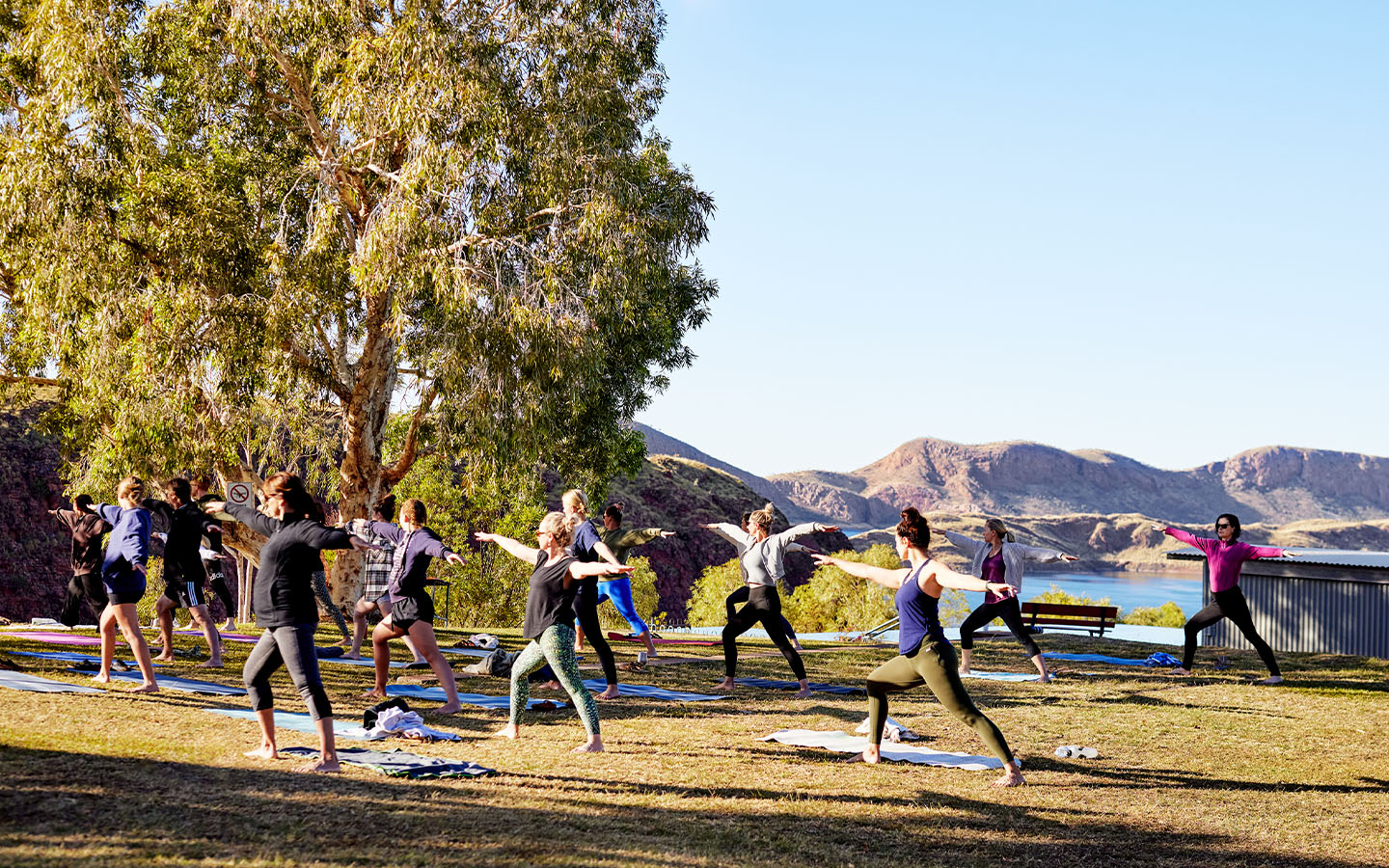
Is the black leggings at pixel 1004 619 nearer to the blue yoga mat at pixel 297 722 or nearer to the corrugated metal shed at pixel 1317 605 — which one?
the blue yoga mat at pixel 297 722

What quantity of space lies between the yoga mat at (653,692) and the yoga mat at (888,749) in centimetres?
223

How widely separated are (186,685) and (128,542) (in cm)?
178

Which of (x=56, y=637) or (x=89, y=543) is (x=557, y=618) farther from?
(x=56, y=637)

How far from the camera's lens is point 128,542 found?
9.23 metres

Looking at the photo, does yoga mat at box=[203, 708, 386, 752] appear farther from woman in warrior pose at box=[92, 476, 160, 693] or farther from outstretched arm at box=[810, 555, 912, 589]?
outstretched arm at box=[810, 555, 912, 589]

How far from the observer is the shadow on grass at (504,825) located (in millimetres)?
5043

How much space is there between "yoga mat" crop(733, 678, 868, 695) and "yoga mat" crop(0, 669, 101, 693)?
6678mm

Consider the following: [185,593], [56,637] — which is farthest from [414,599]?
[56,637]

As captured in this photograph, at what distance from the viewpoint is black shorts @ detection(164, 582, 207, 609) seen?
1132cm

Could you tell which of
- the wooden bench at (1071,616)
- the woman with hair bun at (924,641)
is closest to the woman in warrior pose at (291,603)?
the woman with hair bun at (924,641)

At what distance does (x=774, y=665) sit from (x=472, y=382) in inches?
261

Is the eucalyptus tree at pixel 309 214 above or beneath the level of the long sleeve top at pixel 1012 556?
above

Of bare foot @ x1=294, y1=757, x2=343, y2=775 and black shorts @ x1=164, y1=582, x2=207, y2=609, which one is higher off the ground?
black shorts @ x1=164, y1=582, x2=207, y2=609

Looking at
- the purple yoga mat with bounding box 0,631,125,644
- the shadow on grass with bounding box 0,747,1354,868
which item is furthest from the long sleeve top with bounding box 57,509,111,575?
the shadow on grass with bounding box 0,747,1354,868
